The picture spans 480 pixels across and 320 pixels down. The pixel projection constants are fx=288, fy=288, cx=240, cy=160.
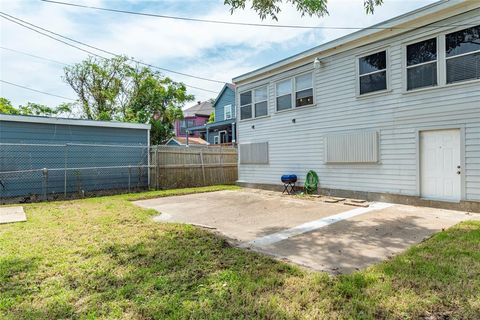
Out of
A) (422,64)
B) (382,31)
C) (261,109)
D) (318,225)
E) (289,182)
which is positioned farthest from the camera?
(261,109)

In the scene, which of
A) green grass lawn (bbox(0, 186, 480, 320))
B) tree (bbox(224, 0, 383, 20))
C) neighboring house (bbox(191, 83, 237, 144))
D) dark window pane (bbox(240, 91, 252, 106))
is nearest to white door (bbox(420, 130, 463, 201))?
green grass lawn (bbox(0, 186, 480, 320))

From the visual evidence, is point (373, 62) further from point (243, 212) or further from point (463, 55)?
point (243, 212)

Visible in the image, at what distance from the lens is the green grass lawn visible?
244cm

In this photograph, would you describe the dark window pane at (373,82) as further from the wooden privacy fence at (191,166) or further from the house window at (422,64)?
the wooden privacy fence at (191,166)

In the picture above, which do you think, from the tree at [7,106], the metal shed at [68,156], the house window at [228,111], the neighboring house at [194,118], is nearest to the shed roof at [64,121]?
the metal shed at [68,156]

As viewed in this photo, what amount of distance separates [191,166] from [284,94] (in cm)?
518

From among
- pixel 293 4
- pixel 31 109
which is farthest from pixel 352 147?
pixel 31 109

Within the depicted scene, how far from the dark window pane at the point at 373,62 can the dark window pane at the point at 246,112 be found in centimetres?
497

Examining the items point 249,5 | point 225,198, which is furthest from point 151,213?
point 249,5

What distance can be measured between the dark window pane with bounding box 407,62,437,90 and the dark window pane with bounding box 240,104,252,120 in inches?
245

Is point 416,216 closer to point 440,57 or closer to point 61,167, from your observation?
point 440,57

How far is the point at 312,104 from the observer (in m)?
9.70

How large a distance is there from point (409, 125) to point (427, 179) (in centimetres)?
142

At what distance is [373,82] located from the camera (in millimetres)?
8086
